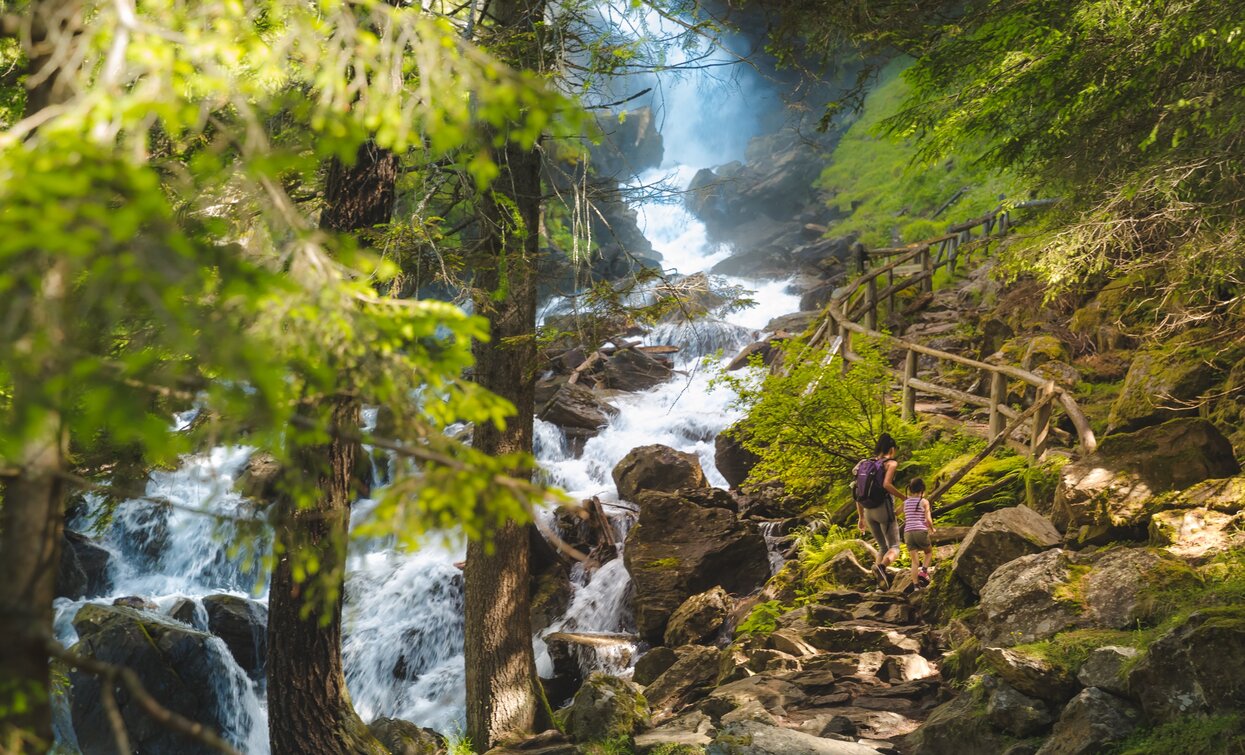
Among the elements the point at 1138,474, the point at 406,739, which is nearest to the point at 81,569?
the point at 406,739

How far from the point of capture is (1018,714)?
5043 mm

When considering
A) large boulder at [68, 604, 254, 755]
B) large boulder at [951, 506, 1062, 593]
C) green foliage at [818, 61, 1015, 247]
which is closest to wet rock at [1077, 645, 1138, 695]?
large boulder at [951, 506, 1062, 593]

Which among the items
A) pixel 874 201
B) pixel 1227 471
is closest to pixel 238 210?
pixel 1227 471

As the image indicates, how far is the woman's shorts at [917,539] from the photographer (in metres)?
8.40

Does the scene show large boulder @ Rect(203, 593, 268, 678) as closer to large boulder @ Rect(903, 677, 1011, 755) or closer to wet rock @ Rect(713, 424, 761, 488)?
wet rock @ Rect(713, 424, 761, 488)

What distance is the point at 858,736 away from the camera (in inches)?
237

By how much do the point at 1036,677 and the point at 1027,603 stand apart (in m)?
1.18

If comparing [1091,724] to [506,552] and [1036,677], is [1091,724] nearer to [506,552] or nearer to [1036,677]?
[1036,677]

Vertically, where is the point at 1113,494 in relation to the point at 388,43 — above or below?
below

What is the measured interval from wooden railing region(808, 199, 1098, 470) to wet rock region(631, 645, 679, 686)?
3.77 metres

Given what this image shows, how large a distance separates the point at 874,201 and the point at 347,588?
84.6 feet

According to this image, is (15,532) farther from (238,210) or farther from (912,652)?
(912,652)

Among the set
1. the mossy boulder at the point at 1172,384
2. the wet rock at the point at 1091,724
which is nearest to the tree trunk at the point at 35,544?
the wet rock at the point at 1091,724

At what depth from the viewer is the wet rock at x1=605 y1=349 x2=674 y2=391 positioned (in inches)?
897
